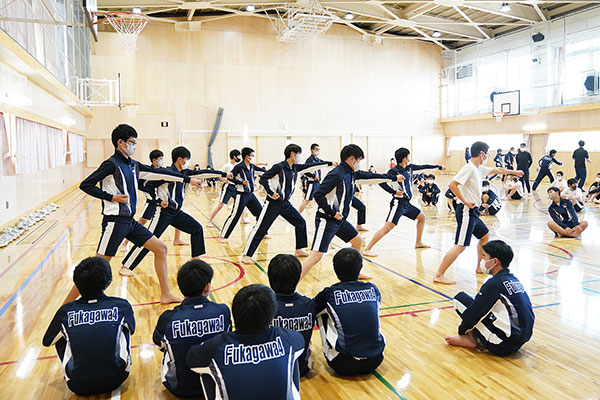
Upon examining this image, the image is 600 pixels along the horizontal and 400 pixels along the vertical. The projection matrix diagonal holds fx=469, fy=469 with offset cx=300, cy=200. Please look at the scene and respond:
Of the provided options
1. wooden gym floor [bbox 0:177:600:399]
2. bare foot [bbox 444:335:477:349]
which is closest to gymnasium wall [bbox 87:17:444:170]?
wooden gym floor [bbox 0:177:600:399]

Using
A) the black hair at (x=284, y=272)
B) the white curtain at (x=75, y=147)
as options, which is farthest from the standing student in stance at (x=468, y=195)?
the white curtain at (x=75, y=147)

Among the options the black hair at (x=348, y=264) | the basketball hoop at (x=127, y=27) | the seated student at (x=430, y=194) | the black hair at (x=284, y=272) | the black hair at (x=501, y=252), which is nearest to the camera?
the black hair at (x=284, y=272)

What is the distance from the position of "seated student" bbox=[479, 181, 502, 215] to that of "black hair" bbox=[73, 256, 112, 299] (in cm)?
869

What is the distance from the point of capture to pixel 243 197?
369 inches

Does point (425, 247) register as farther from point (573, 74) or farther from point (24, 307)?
point (573, 74)

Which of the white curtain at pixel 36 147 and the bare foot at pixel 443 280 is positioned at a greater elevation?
the white curtain at pixel 36 147

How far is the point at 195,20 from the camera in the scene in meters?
26.9

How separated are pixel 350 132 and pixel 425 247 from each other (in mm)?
22273

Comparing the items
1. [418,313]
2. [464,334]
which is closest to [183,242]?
[418,313]

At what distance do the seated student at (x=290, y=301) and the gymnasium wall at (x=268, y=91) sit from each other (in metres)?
23.2

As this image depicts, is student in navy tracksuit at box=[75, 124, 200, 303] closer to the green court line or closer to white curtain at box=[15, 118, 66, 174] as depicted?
the green court line

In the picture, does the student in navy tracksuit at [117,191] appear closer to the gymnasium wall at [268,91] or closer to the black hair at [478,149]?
the black hair at [478,149]

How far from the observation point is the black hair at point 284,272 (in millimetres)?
3391

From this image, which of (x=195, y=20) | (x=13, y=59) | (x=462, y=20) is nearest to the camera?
(x=13, y=59)
